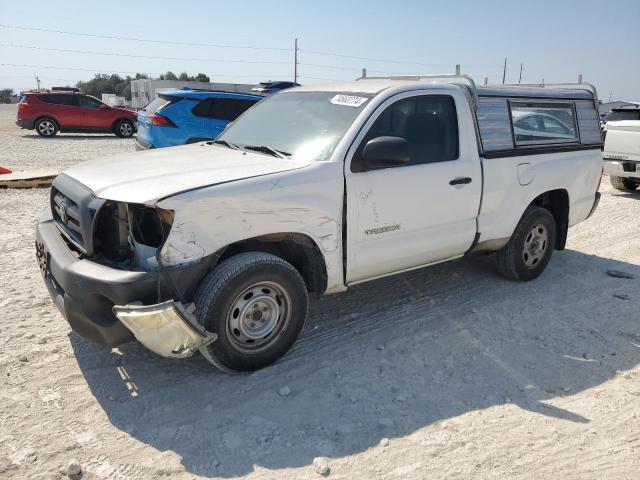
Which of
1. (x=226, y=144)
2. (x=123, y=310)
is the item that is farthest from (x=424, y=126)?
(x=123, y=310)

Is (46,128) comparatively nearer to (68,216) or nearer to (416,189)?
(68,216)

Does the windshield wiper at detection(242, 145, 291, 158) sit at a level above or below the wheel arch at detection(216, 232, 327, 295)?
above

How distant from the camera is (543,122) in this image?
5340 millimetres

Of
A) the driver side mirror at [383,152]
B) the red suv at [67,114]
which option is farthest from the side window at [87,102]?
the driver side mirror at [383,152]

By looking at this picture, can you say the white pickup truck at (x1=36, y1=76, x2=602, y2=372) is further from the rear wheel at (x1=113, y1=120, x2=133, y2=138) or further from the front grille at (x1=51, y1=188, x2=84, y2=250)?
the rear wheel at (x1=113, y1=120, x2=133, y2=138)

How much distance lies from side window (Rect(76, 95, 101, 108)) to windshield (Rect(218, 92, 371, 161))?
16.8 m

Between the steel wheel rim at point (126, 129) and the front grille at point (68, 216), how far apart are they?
17.4 metres

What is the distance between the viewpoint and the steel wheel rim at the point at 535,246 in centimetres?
538

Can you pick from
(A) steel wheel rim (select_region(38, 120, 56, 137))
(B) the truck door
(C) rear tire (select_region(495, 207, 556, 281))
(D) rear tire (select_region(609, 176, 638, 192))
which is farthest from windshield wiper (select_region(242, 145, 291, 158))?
(A) steel wheel rim (select_region(38, 120, 56, 137))

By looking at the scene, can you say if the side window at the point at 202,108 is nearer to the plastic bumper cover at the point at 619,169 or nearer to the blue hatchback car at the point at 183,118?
the blue hatchback car at the point at 183,118

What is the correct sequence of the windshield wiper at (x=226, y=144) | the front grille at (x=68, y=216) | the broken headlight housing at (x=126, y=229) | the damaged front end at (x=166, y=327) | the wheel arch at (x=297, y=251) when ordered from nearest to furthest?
the damaged front end at (x=166, y=327) → the broken headlight housing at (x=126, y=229) → the front grille at (x=68, y=216) → the wheel arch at (x=297, y=251) → the windshield wiper at (x=226, y=144)

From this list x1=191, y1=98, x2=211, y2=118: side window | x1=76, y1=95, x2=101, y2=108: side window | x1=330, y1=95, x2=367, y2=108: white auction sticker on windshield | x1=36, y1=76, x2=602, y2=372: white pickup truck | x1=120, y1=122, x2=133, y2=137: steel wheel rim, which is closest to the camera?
x1=36, y1=76, x2=602, y2=372: white pickup truck

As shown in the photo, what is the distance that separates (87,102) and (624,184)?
684 inches

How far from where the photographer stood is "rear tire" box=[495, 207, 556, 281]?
5238mm
